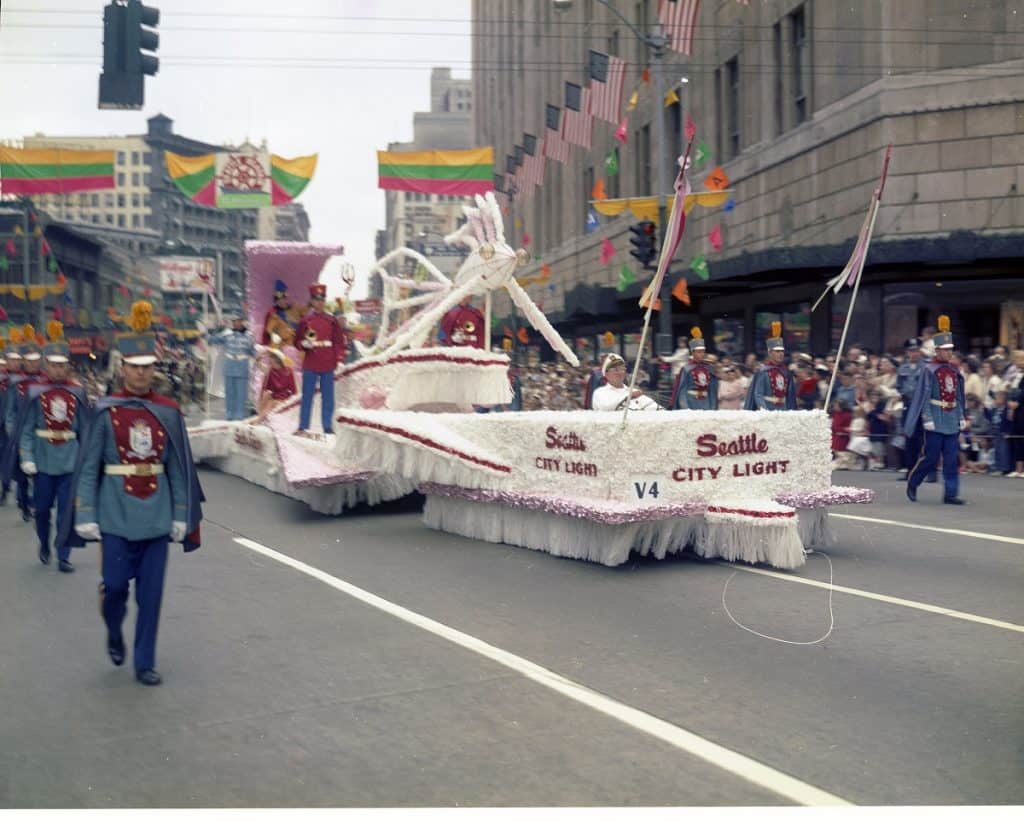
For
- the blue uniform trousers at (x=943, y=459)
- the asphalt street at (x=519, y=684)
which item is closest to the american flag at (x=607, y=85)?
the blue uniform trousers at (x=943, y=459)

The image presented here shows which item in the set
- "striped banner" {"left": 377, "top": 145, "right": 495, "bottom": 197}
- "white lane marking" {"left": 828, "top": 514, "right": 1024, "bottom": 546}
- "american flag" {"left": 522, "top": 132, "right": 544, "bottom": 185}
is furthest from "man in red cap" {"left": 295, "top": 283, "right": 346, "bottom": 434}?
"american flag" {"left": 522, "top": 132, "right": 544, "bottom": 185}

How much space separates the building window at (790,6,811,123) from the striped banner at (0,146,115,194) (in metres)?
14.8

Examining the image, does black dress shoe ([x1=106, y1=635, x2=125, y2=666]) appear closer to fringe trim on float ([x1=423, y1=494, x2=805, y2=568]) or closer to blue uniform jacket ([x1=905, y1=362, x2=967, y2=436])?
fringe trim on float ([x1=423, y1=494, x2=805, y2=568])

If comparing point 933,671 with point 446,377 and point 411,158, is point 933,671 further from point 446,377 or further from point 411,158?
point 411,158

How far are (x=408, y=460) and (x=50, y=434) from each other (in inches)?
115

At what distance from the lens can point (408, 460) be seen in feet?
36.0

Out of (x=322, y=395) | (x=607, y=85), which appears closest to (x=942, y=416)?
(x=322, y=395)

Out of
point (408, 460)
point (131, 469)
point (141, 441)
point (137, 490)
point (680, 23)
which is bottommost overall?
point (408, 460)

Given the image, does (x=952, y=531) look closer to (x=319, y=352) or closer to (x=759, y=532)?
(x=759, y=532)

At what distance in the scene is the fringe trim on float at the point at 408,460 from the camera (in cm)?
1030

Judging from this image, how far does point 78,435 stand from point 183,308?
82.0 meters

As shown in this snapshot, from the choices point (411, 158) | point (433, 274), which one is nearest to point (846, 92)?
point (411, 158)

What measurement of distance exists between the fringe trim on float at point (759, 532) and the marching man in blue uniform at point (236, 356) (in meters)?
12.0

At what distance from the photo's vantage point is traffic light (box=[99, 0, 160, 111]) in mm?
7309
